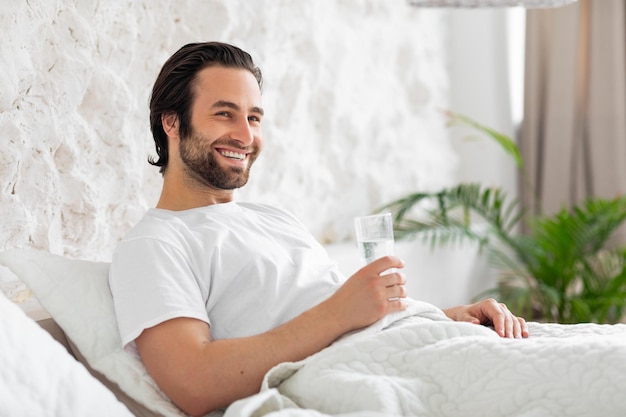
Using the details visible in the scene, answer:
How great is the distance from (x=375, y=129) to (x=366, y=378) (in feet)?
6.77

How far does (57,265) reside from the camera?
1.43 metres

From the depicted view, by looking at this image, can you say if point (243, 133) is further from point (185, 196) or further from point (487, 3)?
point (487, 3)

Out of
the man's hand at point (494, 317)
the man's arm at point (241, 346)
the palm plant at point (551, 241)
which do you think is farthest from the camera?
the palm plant at point (551, 241)

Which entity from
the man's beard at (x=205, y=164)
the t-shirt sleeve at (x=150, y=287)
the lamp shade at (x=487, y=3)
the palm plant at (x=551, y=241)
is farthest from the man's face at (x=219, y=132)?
the palm plant at (x=551, y=241)

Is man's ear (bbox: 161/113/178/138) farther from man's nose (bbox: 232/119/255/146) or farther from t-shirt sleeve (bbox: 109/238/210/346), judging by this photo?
Result: t-shirt sleeve (bbox: 109/238/210/346)

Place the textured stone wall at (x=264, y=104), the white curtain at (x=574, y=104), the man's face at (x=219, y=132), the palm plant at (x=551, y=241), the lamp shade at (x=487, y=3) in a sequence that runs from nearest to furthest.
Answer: the man's face at (x=219, y=132), the textured stone wall at (x=264, y=104), the lamp shade at (x=487, y=3), the palm plant at (x=551, y=241), the white curtain at (x=574, y=104)

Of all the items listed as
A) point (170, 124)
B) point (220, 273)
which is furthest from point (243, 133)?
point (220, 273)

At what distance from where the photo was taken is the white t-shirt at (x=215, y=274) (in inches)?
51.4

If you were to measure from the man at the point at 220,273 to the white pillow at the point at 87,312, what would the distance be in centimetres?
3

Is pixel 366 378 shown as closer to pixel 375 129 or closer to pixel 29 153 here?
pixel 29 153

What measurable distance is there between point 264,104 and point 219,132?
959 millimetres

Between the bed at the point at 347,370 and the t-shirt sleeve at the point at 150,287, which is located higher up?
the t-shirt sleeve at the point at 150,287

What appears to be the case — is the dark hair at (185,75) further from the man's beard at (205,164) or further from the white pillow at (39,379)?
the white pillow at (39,379)

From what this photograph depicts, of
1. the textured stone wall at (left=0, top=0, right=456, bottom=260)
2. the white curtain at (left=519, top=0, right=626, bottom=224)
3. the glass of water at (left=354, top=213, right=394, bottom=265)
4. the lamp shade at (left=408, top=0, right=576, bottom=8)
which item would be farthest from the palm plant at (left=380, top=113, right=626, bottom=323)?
the glass of water at (left=354, top=213, right=394, bottom=265)
